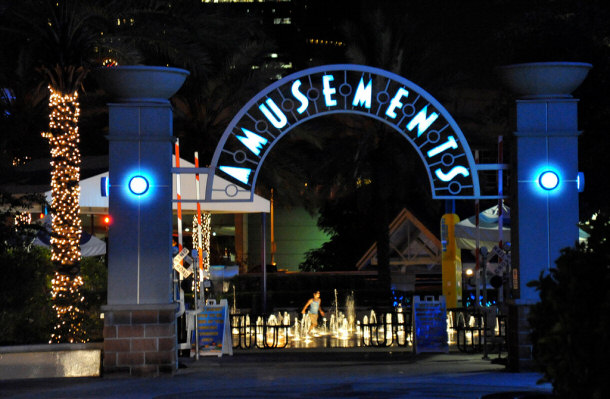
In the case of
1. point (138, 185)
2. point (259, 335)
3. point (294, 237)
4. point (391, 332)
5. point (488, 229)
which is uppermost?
point (294, 237)

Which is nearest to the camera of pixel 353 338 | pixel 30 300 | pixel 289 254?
pixel 30 300

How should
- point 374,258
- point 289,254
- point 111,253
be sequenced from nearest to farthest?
1. point 111,253
2. point 374,258
3. point 289,254

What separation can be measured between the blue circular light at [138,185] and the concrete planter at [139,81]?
1.16 meters

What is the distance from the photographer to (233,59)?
3366 centimetres

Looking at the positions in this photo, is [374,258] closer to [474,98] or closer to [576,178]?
[474,98]

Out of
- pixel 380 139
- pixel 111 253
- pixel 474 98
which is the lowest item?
pixel 111 253

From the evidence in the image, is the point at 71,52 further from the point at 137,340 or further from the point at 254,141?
the point at 137,340

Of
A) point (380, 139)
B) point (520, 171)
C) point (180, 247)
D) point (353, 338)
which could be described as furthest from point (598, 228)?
point (380, 139)

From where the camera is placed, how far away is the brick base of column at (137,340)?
14539 mm

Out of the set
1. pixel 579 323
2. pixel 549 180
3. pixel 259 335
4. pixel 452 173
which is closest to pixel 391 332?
pixel 259 335

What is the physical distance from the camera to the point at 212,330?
725 inches

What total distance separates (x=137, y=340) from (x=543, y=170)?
6.46 meters

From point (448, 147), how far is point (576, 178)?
209 cm

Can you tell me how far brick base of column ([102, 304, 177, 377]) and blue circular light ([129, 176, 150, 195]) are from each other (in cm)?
168
